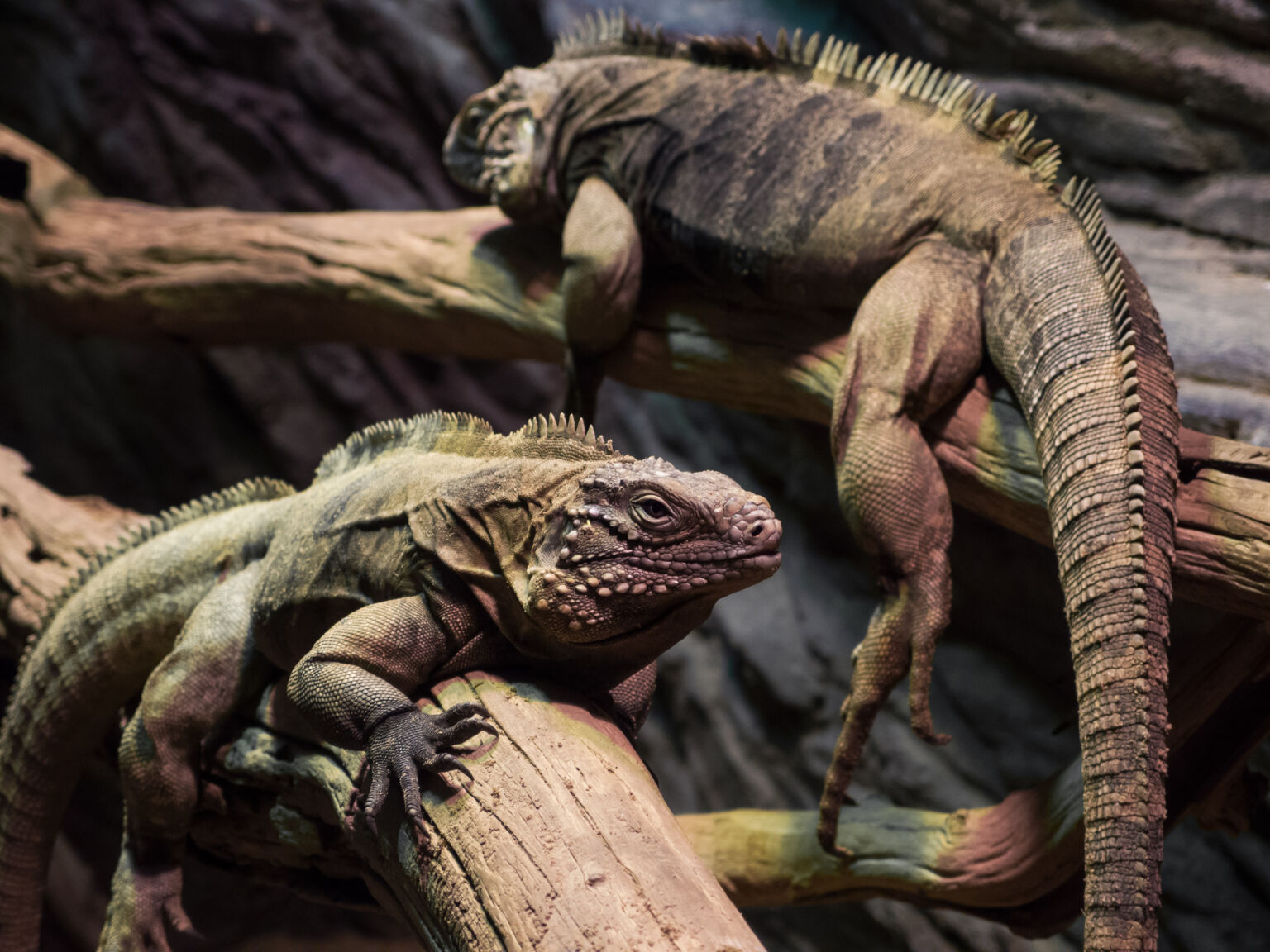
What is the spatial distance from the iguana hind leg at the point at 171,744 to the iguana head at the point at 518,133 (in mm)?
2376

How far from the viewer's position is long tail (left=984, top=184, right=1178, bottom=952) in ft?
7.61

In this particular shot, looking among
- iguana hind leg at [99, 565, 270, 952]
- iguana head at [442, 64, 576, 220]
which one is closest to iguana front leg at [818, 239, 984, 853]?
iguana head at [442, 64, 576, 220]

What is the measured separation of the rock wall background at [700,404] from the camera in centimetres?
470

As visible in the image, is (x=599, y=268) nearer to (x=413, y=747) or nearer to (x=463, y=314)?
(x=463, y=314)

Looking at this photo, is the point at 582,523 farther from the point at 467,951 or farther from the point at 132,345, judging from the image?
the point at 132,345

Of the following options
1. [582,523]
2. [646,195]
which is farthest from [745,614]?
[582,523]

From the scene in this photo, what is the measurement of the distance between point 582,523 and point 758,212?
7.26 ft

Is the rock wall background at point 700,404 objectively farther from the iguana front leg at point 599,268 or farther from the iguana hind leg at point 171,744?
the iguana front leg at point 599,268

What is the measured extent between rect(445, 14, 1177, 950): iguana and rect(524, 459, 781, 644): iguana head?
110 cm

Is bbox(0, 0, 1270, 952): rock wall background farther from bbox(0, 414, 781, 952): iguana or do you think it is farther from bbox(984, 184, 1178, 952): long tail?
bbox(984, 184, 1178, 952): long tail

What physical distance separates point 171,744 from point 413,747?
1.16 metres

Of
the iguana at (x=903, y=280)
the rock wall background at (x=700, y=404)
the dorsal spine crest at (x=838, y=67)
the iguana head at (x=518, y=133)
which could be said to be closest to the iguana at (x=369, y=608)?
the rock wall background at (x=700, y=404)

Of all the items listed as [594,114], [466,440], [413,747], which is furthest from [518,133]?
[413,747]

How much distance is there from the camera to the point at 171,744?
2.90m
